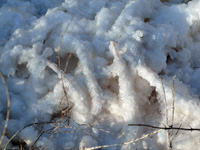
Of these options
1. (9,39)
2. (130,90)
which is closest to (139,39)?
(130,90)

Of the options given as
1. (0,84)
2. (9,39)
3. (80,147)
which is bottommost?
(80,147)

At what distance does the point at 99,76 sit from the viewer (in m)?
1.51

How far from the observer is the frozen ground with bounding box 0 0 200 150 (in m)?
1.38

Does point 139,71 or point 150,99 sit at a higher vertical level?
point 139,71

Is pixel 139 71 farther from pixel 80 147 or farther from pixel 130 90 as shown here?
pixel 80 147

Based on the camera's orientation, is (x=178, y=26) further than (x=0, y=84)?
Yes

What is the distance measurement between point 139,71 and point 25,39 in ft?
2.53

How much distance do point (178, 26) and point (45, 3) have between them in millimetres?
1090

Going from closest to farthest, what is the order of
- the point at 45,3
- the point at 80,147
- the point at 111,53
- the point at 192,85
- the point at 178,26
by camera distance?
the point at 80,147 < the point at 111,53 < the point at 192,85 < the point at 178,26 < the point at 45,3

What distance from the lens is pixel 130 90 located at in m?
1.44

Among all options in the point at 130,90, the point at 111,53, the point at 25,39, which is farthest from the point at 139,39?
the point at 25,39

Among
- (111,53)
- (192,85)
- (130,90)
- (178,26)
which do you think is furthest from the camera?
(178,26)

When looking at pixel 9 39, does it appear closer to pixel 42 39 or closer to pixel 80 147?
pixel 42 39

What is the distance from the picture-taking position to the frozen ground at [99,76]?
4.52 ft
